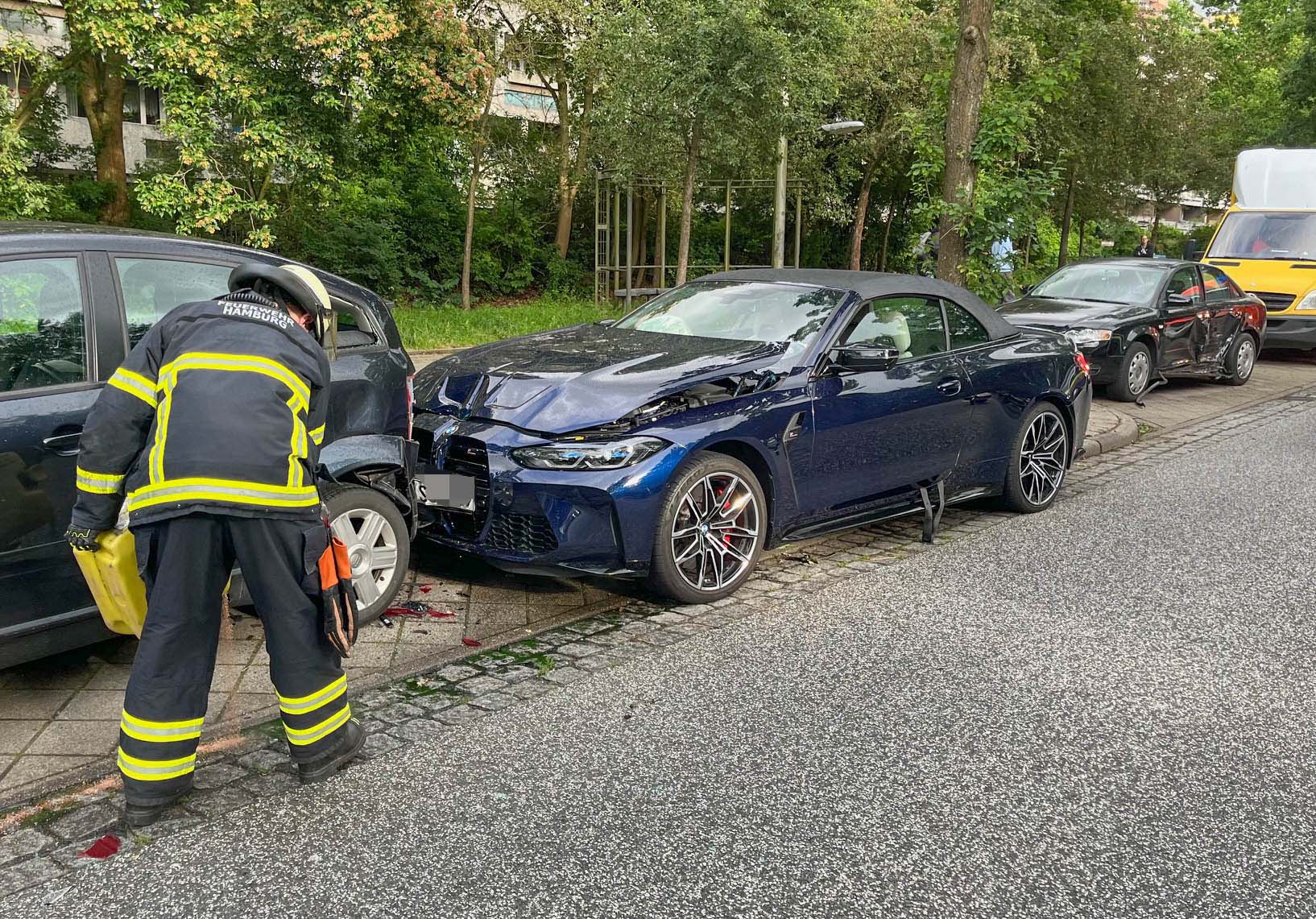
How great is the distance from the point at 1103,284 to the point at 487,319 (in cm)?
989

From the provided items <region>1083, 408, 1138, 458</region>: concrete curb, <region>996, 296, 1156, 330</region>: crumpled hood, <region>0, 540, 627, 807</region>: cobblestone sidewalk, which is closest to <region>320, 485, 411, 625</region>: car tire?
<region>0, 540, 627, 807</region>: cobblestone sidewalk

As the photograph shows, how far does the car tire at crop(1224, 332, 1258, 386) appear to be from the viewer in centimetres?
1461

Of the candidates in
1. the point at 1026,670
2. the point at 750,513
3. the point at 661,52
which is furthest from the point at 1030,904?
the point at 661,52

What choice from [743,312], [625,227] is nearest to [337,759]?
[743,312]

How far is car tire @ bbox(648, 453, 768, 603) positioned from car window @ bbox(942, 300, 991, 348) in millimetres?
1956

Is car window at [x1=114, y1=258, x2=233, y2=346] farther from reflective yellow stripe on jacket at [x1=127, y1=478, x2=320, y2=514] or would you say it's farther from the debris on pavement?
the debris on pavement

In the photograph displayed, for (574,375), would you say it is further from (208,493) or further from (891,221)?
(891,221)

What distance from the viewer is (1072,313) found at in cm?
1262

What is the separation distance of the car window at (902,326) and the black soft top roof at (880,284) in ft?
0.19

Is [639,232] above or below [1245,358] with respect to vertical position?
above

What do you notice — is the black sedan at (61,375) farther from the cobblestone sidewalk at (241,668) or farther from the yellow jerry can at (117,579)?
the yellow jerry can at (117,579)

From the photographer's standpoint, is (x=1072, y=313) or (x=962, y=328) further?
(x=1072, y=313)

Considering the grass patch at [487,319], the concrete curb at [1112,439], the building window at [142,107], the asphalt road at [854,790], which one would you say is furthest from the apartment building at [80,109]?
the asphalt road at [854,790]

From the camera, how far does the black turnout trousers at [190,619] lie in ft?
11.3
